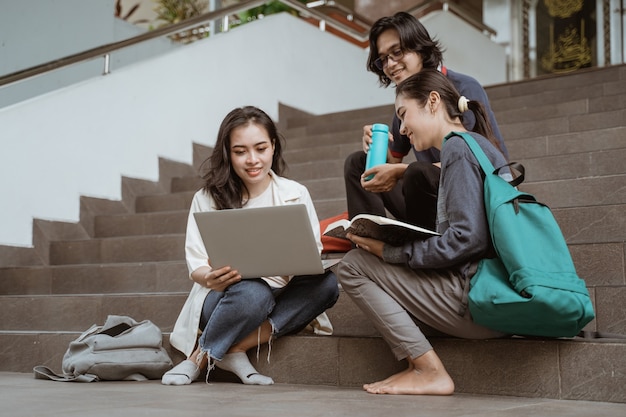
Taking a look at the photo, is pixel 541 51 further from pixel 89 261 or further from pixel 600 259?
pixel 600 259

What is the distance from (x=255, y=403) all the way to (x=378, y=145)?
0.96 metres

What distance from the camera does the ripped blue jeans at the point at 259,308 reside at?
116 inches

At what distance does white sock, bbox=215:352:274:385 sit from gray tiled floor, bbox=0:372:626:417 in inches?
3.4

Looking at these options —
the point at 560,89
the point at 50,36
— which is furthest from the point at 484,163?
the point at 50,36

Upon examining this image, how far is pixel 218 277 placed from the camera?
2906mm

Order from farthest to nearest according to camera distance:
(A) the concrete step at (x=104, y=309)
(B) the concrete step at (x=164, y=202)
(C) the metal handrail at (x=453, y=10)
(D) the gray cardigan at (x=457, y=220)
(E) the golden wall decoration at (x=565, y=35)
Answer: (E) the golden wall decoration at (x=565, y=35), (C) the metal handrail at (x=453, y=10), (B) the concrete step at (x=164, y=202), (A) the concrete step at (x=104, y=309), (D) the gray cardigan at (x=457, y=220)

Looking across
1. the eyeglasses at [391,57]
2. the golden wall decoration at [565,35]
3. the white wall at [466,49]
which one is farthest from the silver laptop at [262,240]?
the golden wall decoration at [565,35]

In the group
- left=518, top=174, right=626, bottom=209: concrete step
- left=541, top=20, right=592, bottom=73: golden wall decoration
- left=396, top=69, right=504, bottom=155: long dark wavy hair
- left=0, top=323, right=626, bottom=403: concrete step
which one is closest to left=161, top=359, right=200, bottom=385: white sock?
left=0, top=323, right=626, bottom=403: concrete step

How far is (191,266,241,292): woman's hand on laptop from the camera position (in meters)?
2.89

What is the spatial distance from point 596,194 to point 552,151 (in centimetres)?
82

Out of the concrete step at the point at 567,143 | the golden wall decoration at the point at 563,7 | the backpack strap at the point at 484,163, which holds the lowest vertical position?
the backpack strap at the point at 484,163

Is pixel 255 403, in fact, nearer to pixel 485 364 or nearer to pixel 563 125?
pixel 485 364

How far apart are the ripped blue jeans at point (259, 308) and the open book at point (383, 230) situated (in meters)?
0.41

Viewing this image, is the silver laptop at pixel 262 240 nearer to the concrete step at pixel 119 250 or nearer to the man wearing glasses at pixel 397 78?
the man wearing glasses at pixel 397 78
